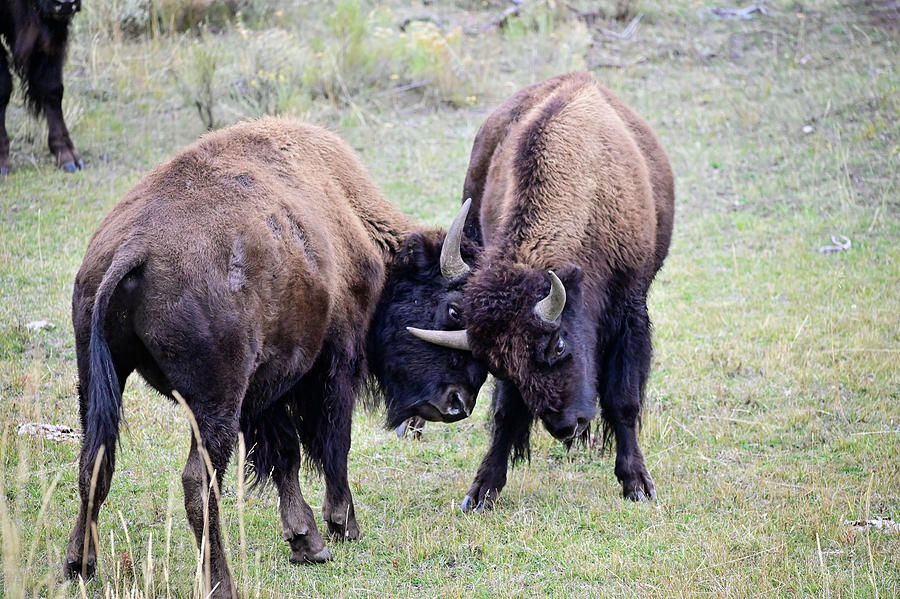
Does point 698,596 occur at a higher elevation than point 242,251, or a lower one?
lower

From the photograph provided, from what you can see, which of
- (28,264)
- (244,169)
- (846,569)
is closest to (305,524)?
(244,169)

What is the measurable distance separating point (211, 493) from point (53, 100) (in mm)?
7796

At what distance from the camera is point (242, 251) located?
168 inches

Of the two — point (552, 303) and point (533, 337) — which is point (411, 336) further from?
point (552, 303)

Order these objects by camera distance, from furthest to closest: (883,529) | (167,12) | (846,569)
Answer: (167,12) → (883,529) → (846,569)

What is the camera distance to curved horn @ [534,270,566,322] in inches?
193

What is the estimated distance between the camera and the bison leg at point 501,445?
5.75 metres

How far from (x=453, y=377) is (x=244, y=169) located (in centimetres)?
165

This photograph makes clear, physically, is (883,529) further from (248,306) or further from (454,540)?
(248,306)

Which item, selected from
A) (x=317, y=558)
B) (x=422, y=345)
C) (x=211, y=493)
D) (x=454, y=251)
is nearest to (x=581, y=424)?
(x=422, y=345)

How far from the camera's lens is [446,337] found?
524cm

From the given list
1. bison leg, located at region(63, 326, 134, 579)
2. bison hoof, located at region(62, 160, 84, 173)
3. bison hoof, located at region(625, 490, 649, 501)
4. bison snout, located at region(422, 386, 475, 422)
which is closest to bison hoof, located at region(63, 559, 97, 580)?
bison leg, located at region(63, 326, 134, 579)

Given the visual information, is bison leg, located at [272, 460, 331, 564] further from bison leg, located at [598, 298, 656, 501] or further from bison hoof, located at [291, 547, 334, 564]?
Result: bison leg, located at [598, 298, 656, 501]

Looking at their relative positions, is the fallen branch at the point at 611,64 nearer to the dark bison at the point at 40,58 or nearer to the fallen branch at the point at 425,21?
the fallen branch at the point at 425,21
